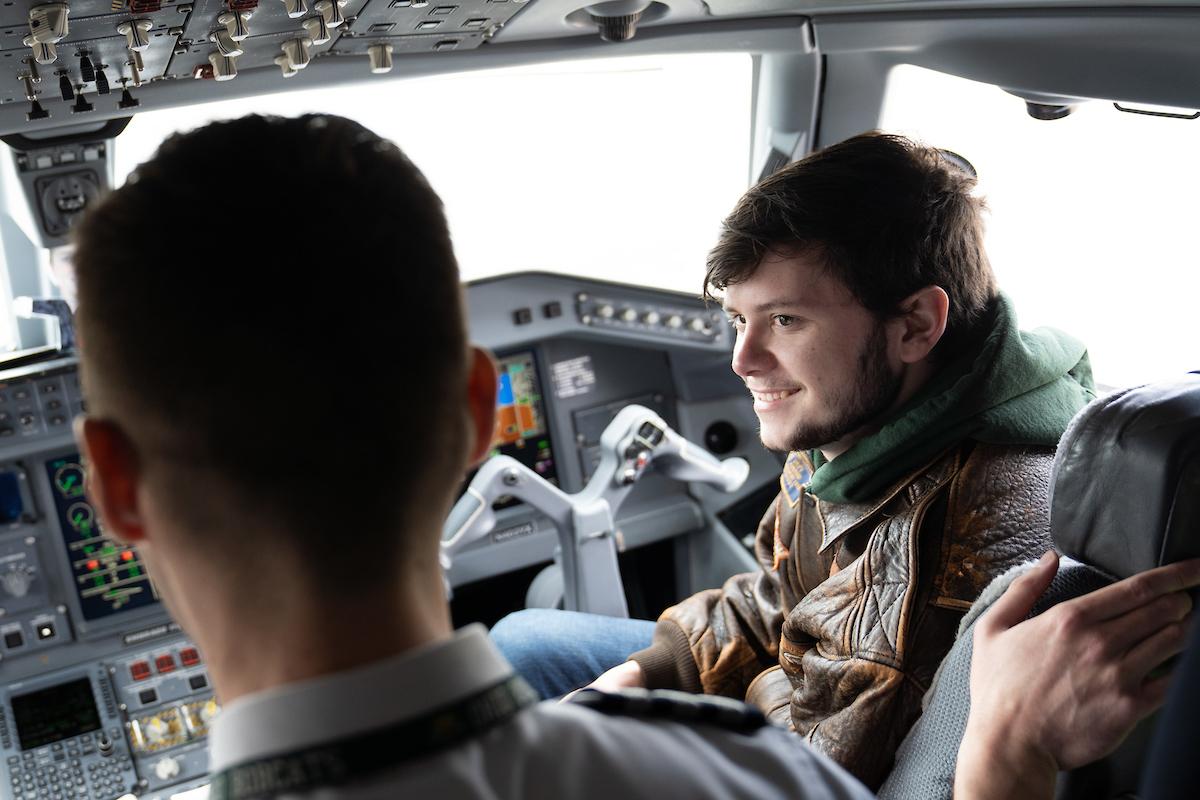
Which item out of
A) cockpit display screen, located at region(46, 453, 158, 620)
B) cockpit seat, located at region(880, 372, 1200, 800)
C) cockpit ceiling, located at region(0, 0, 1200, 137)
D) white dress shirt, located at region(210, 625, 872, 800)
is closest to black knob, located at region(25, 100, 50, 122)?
cockpit ceiling, located at region(0, 0, 1200, 137)

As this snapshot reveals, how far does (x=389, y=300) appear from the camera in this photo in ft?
2.32

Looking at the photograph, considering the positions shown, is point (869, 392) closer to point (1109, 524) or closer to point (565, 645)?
point (1109, 524)

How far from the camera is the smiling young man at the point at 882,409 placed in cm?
158

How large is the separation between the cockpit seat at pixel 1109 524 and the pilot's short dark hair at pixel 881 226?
0.50 m

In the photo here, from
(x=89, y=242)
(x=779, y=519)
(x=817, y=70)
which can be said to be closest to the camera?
(x=89, y=242)

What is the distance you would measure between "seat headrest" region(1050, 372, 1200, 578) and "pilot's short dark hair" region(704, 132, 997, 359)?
50 centimetres

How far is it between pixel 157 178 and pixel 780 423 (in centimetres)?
132

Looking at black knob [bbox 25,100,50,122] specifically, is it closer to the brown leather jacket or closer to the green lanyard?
the brown leather jacket

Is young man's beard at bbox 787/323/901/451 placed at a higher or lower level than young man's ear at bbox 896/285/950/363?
lower

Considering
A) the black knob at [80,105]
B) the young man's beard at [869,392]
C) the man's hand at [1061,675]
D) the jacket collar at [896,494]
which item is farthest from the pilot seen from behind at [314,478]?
the black knob at [80,105]

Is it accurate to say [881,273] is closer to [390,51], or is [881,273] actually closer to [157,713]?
[390,51]

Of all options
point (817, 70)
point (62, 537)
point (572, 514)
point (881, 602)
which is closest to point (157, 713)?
point (62, 537)

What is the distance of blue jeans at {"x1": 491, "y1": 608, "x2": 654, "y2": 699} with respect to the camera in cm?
242

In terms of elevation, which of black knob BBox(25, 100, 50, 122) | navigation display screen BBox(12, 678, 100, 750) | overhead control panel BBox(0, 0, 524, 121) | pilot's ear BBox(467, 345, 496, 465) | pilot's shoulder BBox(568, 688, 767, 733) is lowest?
navigation display screen BBox(12, 678, 100, 750)
